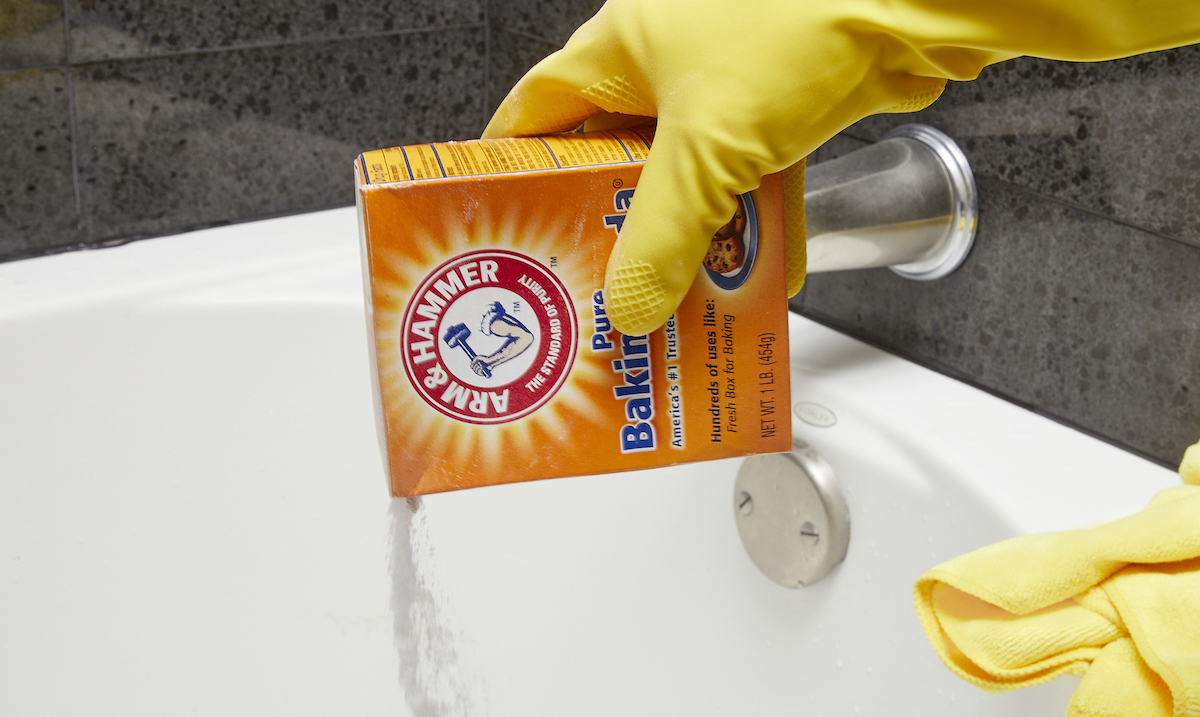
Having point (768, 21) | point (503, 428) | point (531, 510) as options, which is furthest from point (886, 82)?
point (531, 510)

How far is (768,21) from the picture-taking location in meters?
0.35

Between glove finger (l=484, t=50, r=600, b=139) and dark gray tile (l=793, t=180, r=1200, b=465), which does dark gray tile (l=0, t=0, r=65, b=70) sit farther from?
dark gray tile (l=793, t=180, r=1200, b=465)

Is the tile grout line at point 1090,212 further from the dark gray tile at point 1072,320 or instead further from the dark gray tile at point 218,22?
the dark gray tile at point 218,22

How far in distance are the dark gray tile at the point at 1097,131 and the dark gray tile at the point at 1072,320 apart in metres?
0.01

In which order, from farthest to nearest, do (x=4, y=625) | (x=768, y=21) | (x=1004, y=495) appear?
(x=4, y=625)
(x=1004, y=495)
(x=768, y=21)

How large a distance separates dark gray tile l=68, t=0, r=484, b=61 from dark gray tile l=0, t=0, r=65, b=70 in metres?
0.01

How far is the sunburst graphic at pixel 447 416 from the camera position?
35 cm

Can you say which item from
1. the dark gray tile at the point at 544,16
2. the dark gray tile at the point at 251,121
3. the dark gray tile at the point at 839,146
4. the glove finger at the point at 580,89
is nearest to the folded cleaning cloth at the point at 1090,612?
the glove finger at the point at 580,89

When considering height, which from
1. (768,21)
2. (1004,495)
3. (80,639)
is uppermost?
(768,21)

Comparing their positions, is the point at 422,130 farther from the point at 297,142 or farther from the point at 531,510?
the point at 531,510

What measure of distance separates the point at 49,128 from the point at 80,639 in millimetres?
373

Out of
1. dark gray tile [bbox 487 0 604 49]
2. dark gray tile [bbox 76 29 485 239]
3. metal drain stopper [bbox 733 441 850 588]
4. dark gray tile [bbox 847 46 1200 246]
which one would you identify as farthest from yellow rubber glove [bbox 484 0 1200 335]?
dark gray tile [bbox 76 29 485 239]

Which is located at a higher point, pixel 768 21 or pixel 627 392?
pixel 768 21

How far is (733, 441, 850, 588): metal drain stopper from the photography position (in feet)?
1.94
